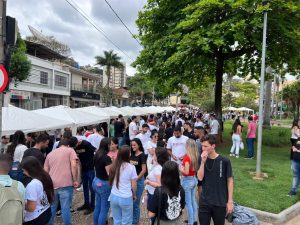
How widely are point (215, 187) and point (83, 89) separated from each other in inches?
1923

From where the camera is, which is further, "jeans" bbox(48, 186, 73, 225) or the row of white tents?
the row of white tents

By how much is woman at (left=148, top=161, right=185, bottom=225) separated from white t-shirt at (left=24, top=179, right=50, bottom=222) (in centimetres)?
128

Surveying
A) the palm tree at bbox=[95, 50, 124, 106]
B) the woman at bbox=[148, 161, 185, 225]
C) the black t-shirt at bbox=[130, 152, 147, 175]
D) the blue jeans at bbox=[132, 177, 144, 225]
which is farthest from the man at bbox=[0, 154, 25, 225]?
the palm tree at bbox=[95, 50, 124, 106]

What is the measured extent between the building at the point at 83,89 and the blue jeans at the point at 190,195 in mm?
42035

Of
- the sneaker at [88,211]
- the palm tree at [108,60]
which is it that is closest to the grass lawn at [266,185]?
the sneaker at [88,211]

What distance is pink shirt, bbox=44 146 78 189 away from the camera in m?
5.46

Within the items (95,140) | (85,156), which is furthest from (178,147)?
(95,140)

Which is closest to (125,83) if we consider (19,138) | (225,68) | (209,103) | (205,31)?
(209,103)

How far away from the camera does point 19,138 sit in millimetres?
6297

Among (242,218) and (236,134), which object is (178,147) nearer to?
(242,218)

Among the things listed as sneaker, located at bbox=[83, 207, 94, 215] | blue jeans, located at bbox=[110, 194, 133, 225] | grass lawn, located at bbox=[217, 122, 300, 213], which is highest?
blue jeans, located at bbox=[110, 194, 133, 225]

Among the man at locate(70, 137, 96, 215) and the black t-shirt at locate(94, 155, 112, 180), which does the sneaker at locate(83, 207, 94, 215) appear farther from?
the black t-shirt at locate(94, 155, 112, 180)

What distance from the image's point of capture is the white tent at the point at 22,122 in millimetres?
8180

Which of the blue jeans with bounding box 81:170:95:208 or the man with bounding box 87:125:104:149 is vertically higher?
the man with bounding box 87:125:104:149
